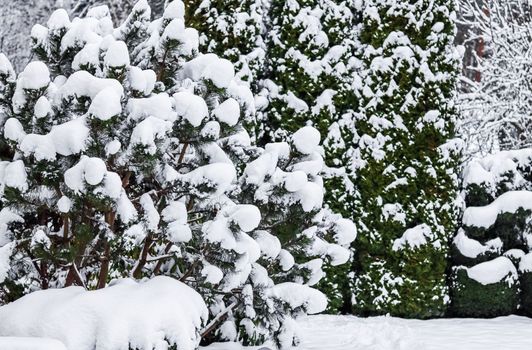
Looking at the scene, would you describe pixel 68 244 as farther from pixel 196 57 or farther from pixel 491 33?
pixel 491 33

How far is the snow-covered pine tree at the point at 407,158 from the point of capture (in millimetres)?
6426

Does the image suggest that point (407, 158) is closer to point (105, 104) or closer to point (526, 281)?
point (526, 281)

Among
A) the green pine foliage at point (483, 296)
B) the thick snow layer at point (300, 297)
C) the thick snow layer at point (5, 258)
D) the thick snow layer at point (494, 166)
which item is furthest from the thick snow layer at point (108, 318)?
the thick snow layer at point (494, 166)

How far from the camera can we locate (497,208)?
6.50 meters

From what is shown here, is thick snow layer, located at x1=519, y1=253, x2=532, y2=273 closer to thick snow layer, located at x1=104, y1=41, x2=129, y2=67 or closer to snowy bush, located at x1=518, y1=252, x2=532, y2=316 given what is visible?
snowy bush, located at x1=518, y1=252, x2=532, y2=316

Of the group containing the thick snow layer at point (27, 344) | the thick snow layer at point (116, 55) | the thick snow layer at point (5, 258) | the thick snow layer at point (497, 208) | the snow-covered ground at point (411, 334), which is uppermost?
the thick snow layer at point (116, 55)

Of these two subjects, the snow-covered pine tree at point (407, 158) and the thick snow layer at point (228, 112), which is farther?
the snow-covered pine tree at point (407, 158)

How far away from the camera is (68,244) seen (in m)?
3.48

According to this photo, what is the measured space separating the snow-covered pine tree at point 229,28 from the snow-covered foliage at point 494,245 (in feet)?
9.13

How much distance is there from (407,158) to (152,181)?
345 cm

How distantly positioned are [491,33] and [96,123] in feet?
28.0

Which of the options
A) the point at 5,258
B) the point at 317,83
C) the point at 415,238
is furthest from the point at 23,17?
the point at 415,238

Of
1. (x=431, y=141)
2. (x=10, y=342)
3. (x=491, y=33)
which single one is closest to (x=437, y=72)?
(x=431, y=141)

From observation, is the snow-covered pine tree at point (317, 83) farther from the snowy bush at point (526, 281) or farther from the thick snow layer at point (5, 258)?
the thick snow layer at point (5, 258)
